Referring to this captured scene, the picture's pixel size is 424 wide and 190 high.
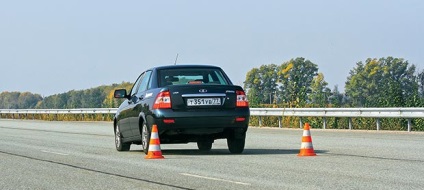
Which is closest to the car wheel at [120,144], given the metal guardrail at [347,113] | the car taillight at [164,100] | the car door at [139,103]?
the car door at [139,103]

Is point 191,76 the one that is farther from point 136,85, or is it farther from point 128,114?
point 136,85

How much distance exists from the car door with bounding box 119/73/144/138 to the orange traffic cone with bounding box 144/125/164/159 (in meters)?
2.02

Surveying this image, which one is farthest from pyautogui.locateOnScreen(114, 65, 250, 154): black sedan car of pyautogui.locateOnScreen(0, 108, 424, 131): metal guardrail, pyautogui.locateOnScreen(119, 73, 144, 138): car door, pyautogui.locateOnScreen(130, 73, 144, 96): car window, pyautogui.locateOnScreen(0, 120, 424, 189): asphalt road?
pyautogui.locateOnScreen(0, 108, 424, 131): metal guardrail

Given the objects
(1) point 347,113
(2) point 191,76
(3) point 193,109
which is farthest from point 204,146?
(1) point 347,113

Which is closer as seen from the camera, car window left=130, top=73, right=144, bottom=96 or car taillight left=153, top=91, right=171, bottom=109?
car taillight left=153, top=91, right=171, bottom=109

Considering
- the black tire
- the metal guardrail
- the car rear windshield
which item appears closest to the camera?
the car rear windshield

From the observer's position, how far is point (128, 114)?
55.7ft

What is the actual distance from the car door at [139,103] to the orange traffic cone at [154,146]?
1.00 m

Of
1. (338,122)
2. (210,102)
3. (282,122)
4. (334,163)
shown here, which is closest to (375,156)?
(334,163)

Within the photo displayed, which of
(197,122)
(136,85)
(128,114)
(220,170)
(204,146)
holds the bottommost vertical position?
(220,170)

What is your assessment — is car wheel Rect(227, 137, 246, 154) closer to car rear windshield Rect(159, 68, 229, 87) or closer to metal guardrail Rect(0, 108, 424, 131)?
car rear windshield Rect(159, 68, 229, 87)

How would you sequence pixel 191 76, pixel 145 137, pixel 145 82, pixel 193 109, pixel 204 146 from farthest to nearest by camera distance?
pixel 204 146 < pixel 145 82 < pixel 191 76 < pixel 145 137 < pixel 193 109

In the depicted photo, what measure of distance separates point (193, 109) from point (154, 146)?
92cm

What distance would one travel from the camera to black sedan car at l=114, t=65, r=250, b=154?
48.4 feet
